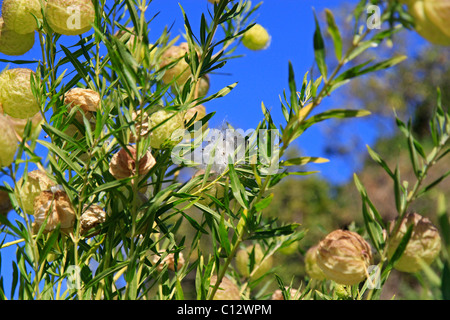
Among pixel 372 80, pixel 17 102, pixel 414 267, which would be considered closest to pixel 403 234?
pixel 414 267

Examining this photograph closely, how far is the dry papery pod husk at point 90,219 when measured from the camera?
12.7 inches

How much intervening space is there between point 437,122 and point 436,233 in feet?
0.19

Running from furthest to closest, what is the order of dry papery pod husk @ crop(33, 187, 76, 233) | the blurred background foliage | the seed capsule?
the blurred background foliage, the seed capsule, dry papery pod husk @ crop(33, 187, 76, 233)

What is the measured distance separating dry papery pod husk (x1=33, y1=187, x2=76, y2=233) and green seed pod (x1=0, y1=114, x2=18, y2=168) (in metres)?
0.04

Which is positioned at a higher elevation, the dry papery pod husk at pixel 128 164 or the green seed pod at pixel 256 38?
the green seed pod at pixel 256 38

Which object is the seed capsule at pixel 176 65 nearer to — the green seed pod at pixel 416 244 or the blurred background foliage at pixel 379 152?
the green seed pod at pixel 416 244

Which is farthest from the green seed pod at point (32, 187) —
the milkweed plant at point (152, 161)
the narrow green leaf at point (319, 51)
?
the narrow green leaf at point (319, 51)

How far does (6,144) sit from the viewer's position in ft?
0.85

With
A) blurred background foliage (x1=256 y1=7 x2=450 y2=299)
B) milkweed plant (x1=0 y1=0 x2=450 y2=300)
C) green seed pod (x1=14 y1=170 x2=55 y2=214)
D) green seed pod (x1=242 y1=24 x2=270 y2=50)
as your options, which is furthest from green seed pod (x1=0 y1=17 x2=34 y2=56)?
blurred background foliage (x1=256 y1=7 x2=450 y2=299)

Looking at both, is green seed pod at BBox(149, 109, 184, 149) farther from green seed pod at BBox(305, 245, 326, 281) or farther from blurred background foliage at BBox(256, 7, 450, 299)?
blurred background foliage at BBox(256, 7, 450, 299)

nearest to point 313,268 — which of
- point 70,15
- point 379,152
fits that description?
point 70,15

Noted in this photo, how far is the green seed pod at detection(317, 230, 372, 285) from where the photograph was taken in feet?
0.88

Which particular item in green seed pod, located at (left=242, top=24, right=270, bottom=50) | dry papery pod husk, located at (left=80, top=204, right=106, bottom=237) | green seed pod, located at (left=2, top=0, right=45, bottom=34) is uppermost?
green seed pod, located at (left=242, top=24, right=270, bottom=50)

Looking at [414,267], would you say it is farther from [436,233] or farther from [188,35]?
[188,35]
